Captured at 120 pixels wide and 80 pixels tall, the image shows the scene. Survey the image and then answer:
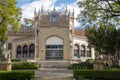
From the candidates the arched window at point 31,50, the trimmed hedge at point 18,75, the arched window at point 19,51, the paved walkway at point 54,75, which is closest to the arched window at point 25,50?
the arched window at point 19,51

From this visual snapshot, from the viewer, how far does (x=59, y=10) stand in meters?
56.1

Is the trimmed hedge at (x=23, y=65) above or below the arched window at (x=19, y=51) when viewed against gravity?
below

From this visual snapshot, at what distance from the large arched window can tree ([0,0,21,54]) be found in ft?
85.7

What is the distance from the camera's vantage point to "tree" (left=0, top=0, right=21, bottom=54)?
27.2 m

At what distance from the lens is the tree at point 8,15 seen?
2719 cm

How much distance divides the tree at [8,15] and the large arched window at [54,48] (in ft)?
85.7

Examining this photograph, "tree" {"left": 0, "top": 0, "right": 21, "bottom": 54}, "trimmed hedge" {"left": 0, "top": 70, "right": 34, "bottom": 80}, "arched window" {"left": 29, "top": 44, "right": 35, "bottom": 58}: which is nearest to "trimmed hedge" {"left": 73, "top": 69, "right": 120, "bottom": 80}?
"trimmed hedge" {"left": 0, "top": 70, "right": 34, "bottom": 80}

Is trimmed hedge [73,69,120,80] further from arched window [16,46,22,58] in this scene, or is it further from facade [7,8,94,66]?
arched window [16,46,22,58]

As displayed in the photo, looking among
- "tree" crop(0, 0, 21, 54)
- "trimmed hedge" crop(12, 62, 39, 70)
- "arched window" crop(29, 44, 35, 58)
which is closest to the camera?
"tree" crop(0, 0, 21, 54)

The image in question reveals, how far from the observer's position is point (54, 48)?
182 feet

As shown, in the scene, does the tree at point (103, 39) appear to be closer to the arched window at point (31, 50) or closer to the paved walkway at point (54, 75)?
the paved walkway at point (54, 75)

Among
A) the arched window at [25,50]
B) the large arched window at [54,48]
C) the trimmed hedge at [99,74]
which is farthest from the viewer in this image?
the arched window at [25,50]

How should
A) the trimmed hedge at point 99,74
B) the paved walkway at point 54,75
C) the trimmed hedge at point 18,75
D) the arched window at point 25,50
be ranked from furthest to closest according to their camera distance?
the arched window at point 25,50 < the paved walkway at point 54,75 < the trimmed hedge at point 99,74 < the trimmed hedge at point 18,75

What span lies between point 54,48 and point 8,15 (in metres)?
28.6
